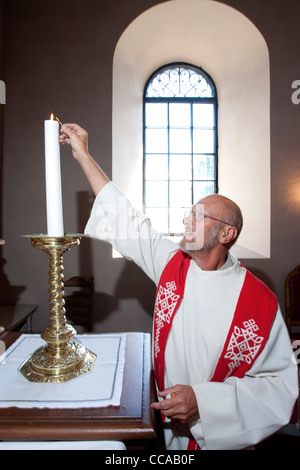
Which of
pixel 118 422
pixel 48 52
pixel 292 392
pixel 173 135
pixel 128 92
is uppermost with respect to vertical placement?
pixel 48 52

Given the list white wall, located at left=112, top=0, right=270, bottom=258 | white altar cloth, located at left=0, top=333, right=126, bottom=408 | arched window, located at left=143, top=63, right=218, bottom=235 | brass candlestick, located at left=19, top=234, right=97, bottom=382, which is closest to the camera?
white altar cloth, located at left=0, top=333, right=126, bottom=408

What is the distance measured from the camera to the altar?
0.76m

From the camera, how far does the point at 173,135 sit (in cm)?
458

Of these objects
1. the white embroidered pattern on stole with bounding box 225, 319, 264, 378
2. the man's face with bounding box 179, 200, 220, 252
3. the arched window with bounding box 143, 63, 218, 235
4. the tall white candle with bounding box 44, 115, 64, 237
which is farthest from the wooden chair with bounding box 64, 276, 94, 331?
the tall white candle with bounding box 44, 115, 64, 237

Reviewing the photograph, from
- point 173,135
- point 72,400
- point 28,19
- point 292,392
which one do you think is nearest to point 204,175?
point 173,135

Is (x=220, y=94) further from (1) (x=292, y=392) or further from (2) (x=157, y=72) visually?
(1) (x=292, y=392)

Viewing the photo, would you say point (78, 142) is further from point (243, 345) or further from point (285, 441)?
point (285, 441)

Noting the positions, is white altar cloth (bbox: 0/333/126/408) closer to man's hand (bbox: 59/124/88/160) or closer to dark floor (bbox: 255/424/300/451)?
man's hand (bbox: 59/124/88/160)

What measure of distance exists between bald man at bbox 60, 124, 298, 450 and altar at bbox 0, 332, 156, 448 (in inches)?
6.9

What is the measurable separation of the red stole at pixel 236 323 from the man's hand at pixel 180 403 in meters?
0.27

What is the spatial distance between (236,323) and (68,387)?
2.55 ft

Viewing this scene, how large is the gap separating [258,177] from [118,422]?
149 inches

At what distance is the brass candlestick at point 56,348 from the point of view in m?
0.96

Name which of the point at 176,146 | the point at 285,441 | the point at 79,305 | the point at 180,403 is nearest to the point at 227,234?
the point at 180,403
